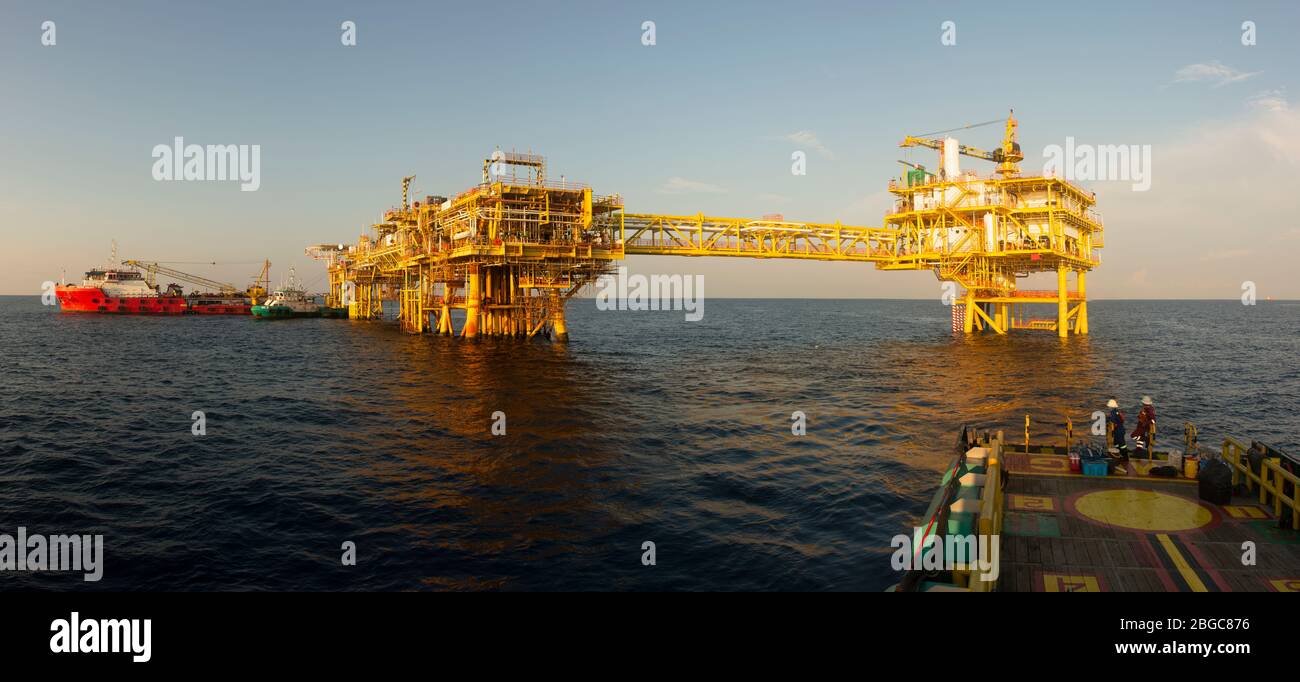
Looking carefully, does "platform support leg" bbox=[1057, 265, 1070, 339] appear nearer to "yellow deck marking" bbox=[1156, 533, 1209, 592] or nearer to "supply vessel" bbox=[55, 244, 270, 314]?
"yellow deck marking" bbox=[1156, 533, 1209, 592]

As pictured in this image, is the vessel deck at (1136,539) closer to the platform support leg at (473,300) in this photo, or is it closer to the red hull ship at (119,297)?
the platform support leg at (473,300)

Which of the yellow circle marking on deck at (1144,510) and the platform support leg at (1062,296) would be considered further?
the platform support leg at (1062,296)

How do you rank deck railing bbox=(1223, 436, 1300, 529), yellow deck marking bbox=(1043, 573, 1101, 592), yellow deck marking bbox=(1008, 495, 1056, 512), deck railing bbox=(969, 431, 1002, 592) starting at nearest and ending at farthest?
deck railing bbox=(969, 431, 1002, 592) < yellow deck marking bbox=(1043, 573, 1101, 592) < deck railing bbox=(1223, 436, 1300, 529) < yellow deck marking bbox=(1008, 495, 1056, 512)

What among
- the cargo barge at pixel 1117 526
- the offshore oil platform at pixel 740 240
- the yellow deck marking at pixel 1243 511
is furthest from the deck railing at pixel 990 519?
the offshore oil platform at pixel 740 240

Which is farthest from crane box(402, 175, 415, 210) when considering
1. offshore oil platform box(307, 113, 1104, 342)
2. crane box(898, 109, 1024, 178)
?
crane box(898, 109, 1024, 178)
